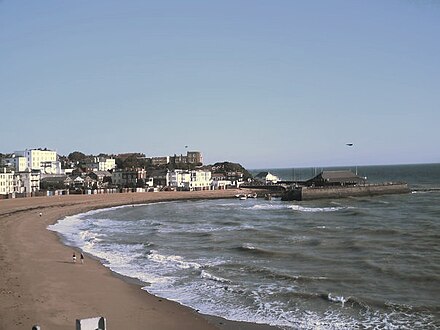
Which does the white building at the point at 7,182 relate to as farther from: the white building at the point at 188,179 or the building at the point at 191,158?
the building at the point at 191,158

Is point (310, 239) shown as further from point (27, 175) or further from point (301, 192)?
point (27, 175)

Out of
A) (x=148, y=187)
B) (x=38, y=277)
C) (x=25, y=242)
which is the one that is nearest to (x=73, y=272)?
(x=38, y=277)

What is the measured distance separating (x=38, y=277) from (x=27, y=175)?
6830 cm

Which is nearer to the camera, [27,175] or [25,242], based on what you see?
[25,242]

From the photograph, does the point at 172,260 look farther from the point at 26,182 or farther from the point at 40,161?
the point at 40,161

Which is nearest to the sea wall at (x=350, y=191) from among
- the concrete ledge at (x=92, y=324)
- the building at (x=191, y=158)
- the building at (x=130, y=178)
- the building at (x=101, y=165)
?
the building at (x=130, y=178)

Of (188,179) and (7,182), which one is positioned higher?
(7,182)

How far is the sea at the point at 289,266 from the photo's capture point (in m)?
15.5

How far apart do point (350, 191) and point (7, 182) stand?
52590 mm

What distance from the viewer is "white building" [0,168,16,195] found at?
258 feet

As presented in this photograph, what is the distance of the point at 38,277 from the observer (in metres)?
20.1

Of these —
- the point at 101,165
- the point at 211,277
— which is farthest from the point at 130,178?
the point at 211,277

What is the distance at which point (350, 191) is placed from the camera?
76.4 meters

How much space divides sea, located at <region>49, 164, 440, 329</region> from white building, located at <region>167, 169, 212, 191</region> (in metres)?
58.5
